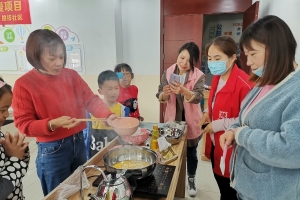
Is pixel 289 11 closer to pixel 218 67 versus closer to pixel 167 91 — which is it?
pixel 218 67

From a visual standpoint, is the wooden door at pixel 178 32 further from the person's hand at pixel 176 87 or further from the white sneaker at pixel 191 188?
the white sneaker at pixel 191 188

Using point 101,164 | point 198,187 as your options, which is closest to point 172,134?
point 101,164

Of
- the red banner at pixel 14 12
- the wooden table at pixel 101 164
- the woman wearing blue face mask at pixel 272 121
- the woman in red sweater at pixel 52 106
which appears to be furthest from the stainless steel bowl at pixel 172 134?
the red banner at pixel 14 12

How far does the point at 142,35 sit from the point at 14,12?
7.09 ft

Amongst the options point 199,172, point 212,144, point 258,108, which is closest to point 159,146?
point 212,144

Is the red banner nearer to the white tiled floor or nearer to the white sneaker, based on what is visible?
the white tiled floor

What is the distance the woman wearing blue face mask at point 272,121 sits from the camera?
2.08 feet

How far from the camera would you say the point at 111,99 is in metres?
1.42

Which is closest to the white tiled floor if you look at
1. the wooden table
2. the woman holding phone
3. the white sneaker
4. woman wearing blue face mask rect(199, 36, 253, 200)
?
the white sneaker

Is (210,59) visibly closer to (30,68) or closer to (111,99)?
(111,99)

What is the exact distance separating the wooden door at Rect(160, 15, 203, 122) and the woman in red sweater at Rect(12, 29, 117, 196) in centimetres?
223

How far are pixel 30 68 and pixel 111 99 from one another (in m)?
0.57

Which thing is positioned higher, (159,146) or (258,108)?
(258,108)

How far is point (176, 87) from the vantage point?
1.49m
